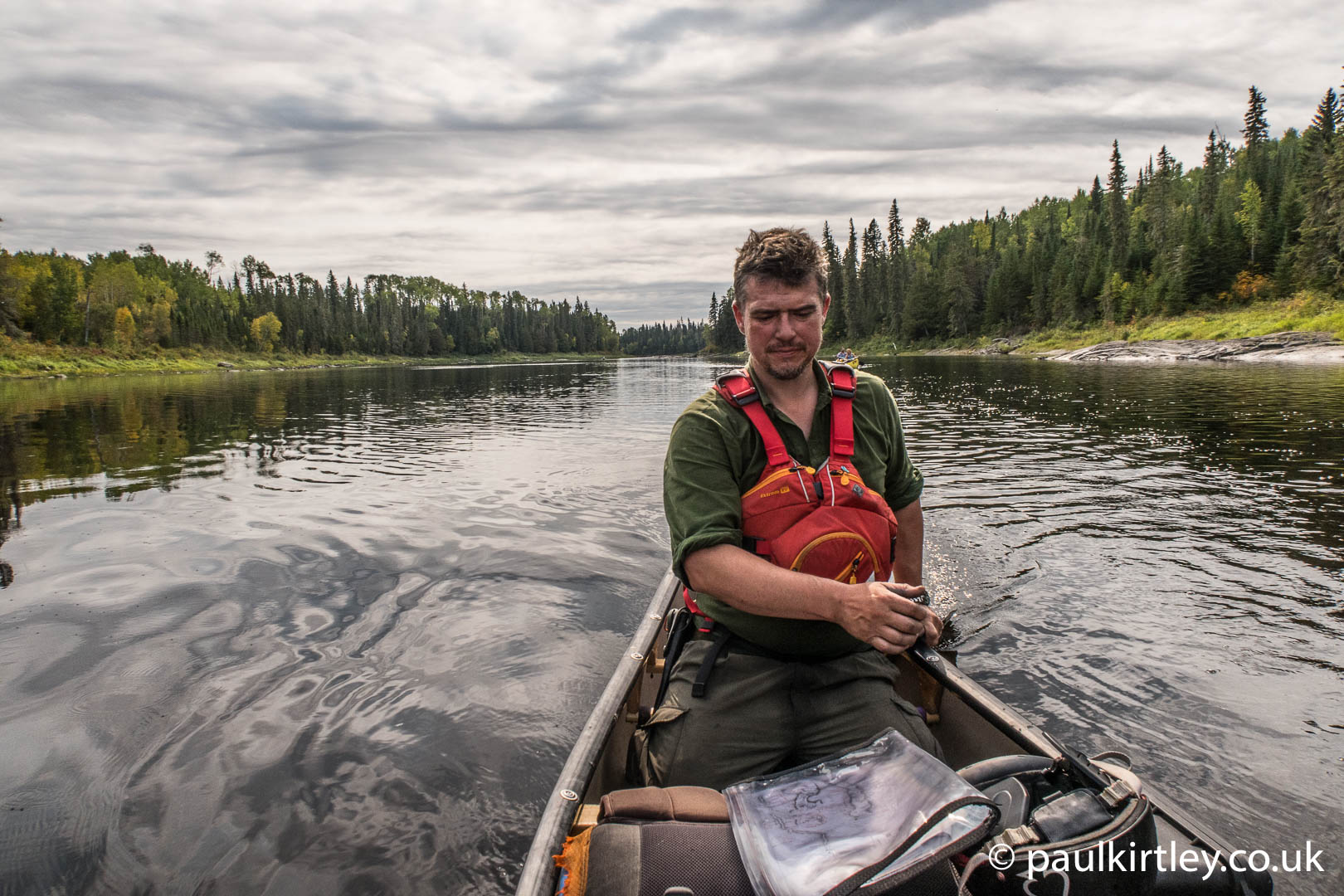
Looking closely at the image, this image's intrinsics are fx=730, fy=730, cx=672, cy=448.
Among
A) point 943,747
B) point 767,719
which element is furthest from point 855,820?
point 943,747

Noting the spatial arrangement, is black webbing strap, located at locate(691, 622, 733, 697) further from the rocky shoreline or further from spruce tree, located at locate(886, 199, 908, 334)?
spruce tree, located at locate(886, 199, 908, 334)

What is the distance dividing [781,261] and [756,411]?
2.39ft

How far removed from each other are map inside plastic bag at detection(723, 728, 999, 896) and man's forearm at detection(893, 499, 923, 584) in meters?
1.45

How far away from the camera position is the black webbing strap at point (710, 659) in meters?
3.35

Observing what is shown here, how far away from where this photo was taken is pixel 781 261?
3.47 meters

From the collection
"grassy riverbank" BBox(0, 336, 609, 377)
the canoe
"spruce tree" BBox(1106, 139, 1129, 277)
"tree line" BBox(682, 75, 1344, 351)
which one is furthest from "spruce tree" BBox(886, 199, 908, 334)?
the canoe

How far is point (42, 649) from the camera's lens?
7000 millimetres

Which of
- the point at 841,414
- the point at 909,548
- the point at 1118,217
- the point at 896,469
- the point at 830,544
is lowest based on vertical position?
the point at 909,548

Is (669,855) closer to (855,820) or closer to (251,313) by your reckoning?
(855,820)

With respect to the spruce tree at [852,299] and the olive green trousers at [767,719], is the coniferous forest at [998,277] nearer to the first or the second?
the spruce tree at [852,299]

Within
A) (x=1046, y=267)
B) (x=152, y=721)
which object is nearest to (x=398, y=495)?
(x=152, y=721)

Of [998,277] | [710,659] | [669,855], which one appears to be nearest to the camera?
[669,855]

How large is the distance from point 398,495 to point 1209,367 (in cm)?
4557

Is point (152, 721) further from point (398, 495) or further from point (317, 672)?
point (398, 495)
